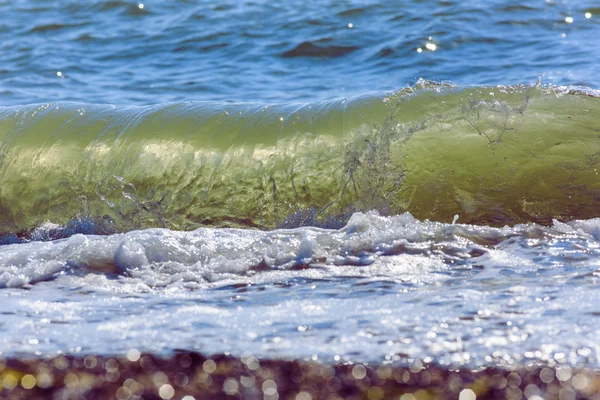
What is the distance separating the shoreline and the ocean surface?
5cm

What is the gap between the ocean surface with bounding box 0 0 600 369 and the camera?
180 centimetres

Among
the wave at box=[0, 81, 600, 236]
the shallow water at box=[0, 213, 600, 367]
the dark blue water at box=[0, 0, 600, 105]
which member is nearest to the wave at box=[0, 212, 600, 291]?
the shallow water at box=[0, 213, 600, 367]

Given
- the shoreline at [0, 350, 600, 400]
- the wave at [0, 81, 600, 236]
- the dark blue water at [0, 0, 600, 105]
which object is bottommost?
the dark blue water at [0, 0, 600, 105]

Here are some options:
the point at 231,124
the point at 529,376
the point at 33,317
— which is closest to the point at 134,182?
the point at 231,124

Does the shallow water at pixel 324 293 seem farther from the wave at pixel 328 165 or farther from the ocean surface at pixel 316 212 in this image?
the wave at pixel 328 165

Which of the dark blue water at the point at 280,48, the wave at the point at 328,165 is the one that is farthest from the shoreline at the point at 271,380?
the dark blue water at the point at 280,48

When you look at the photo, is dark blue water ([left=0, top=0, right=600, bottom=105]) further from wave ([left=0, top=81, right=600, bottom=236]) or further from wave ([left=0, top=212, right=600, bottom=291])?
wave ([left=0, top=212, right=600, bottom=291])

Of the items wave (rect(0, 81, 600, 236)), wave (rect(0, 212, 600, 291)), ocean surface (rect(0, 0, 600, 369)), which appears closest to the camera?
ocean surface (rect(0, 0, 600, 369))

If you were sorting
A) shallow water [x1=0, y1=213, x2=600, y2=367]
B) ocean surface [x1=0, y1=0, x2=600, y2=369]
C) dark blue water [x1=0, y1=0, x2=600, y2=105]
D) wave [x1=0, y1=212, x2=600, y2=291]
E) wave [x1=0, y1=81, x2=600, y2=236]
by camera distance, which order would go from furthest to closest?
dark blue water [x1=0, y1=0, x2=600, y2=105], wave [x1=0, y1=81, x2=600, y2=236], wave [x1=0, y1=212, x2=600, y2=291], ocean surface [x1=0, y1=0, x2=600, y2=369], shallow water [x1=0, y1=213, x2=600, y2=367]

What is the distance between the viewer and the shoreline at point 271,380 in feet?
4.68

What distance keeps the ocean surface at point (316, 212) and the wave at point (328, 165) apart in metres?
0.01

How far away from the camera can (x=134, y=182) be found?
3781 mm

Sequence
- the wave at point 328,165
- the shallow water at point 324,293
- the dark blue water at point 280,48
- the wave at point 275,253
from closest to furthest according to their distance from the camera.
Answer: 1. the shallow water at point 324,293
2. the wave at point 275,253
3. the wave at point 328,165
4. the dark blue water at point 280,48

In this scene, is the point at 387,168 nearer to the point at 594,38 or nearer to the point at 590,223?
the point at 590,223
